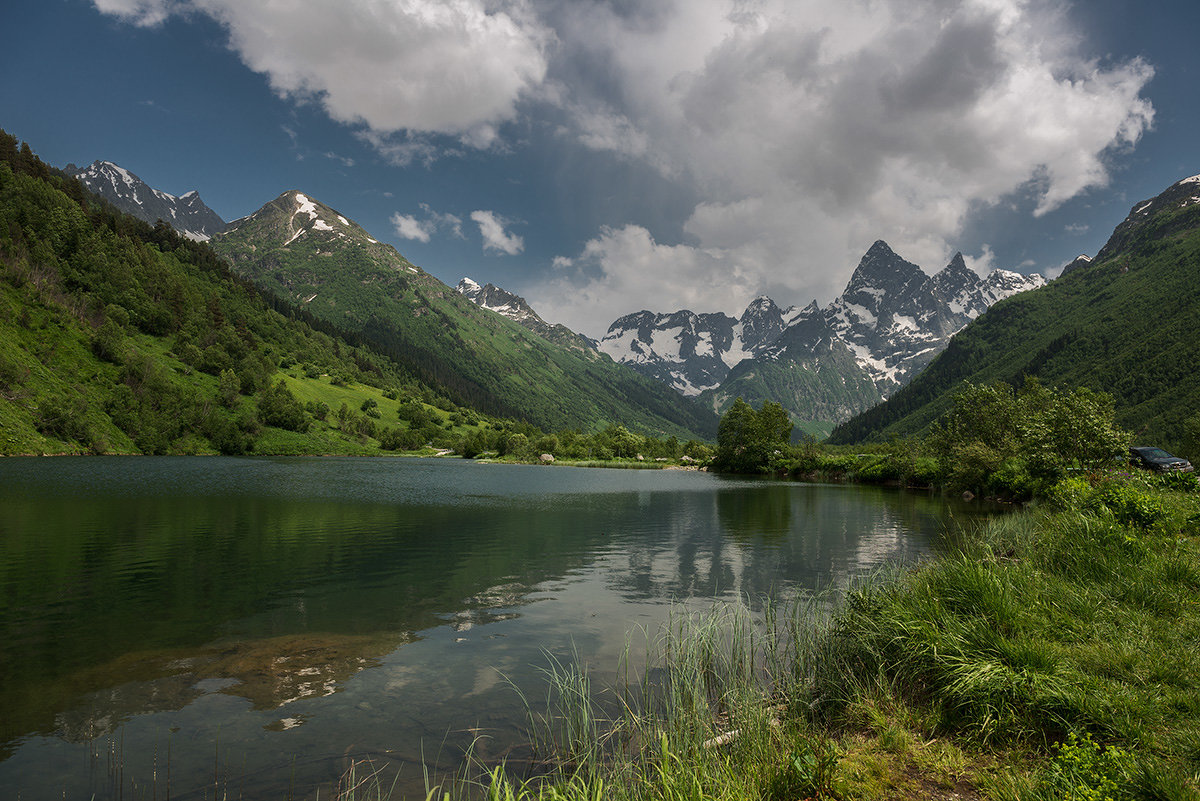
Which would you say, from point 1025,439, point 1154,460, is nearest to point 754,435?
point 1025,439

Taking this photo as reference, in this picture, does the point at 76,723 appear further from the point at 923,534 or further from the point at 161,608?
the point at 923,534

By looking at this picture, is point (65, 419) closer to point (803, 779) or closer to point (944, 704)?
point (803, 779)

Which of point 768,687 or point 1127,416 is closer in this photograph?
point 768,687

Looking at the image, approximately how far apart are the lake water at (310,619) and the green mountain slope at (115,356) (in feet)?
235

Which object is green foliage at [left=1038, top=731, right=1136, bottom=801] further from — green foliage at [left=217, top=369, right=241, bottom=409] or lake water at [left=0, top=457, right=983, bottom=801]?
green foliage at [left=217, top=369, right=241, bottom=409]

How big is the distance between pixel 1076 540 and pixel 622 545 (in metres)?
24.8

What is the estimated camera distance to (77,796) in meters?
9.20

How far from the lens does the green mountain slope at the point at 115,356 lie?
98875mm

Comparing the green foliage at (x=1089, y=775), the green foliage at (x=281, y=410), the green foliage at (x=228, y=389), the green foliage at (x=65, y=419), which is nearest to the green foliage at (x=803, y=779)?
the green foliage at (x=1089, y=775)

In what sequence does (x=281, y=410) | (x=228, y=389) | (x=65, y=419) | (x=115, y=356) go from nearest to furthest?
(x=65, y=419) < (x=115, y=356) < (x=228, y=389) < (x=281, y=410)

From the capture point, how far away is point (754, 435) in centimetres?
14238

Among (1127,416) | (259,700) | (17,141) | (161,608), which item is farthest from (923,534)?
(17,141)

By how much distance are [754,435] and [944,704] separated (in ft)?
448

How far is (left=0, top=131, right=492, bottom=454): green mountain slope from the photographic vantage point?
9888 centimetres
